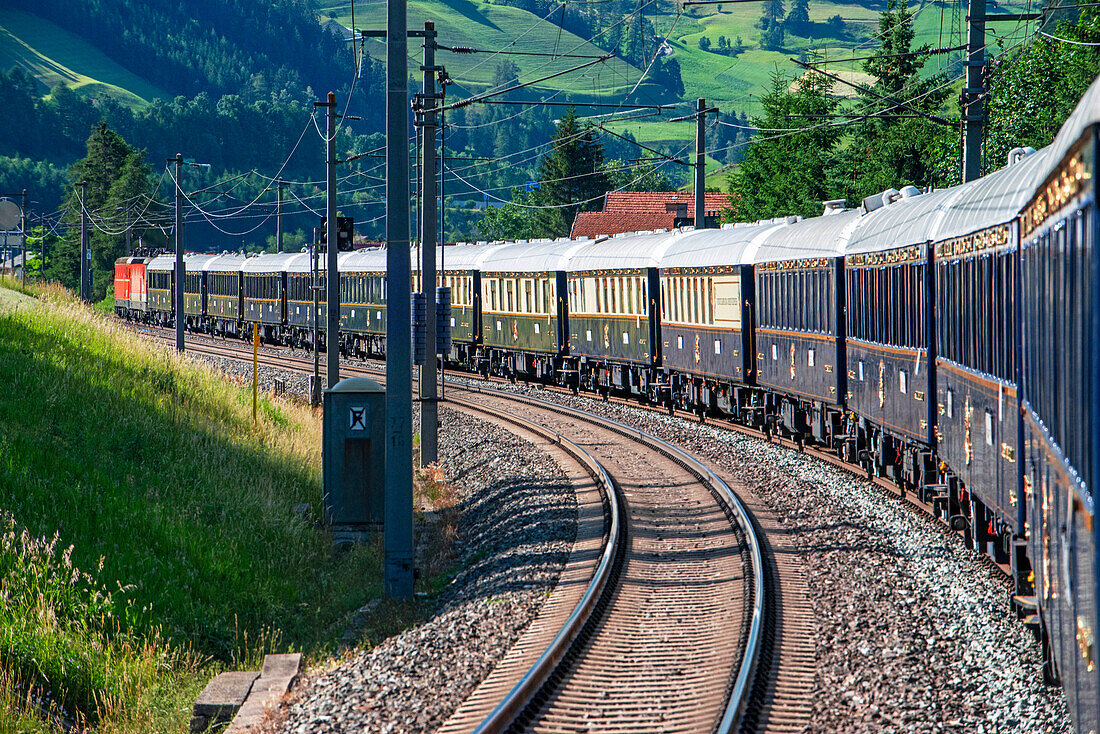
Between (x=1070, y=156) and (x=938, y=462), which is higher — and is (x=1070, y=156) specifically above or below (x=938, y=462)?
above

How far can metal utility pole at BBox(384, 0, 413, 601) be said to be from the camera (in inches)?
496

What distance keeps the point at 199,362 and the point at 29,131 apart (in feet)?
534

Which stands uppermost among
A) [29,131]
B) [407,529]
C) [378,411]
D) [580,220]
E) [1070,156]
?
[29,131]

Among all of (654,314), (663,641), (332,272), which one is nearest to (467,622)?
(663,641)

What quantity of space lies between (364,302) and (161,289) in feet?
79.8

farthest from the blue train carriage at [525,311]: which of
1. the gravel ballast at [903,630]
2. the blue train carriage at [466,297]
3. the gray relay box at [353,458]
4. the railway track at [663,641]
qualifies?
the gray relay box at [353,458]

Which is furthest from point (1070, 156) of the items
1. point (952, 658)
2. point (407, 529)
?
point (407, 529)

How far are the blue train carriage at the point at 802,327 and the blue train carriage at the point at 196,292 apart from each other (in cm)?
4667

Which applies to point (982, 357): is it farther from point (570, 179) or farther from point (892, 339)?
point (570, 179)

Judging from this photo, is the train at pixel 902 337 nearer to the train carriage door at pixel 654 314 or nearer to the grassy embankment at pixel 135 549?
the train carriage door at pixel 654 314

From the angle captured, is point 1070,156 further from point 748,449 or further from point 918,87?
point 918,87

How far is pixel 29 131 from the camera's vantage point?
17350cm

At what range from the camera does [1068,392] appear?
5312mm

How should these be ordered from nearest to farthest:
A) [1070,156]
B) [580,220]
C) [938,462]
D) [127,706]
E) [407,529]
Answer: [1070,156] → [127,706] → [407,529] → [938,462] → [580,220]
